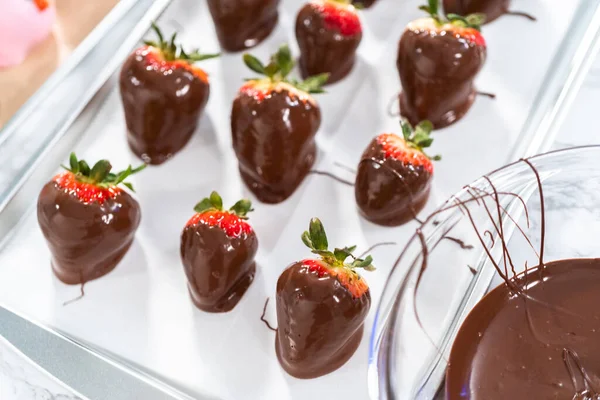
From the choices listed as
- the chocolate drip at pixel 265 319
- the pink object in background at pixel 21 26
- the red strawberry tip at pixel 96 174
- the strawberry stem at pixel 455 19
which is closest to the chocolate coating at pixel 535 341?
the chocolate drip at pixel 265 319

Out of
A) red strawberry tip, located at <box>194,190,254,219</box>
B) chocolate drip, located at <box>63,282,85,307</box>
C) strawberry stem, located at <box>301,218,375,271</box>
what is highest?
strawberry stem, located at <box>301,218,375,271</box>

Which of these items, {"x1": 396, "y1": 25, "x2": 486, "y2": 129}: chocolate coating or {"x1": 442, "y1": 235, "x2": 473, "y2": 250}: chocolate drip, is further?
{"x1": 396, "y1": 25, "x2": 486, "y2": 129}: chocolate coating

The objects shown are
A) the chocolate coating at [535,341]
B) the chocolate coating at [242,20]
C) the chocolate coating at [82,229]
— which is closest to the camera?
the chocolate coating at [535,341]

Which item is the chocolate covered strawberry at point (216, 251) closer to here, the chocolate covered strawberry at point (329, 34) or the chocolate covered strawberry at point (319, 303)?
the chocolate covered strawberry at point (319, 303)

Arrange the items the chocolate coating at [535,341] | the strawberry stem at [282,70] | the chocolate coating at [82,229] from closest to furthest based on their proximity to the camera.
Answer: the chocolate coating at [535,341], the chocolate coating at [82,229], the strawberry stem at [282,70]

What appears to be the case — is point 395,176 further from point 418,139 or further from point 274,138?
point 274,138

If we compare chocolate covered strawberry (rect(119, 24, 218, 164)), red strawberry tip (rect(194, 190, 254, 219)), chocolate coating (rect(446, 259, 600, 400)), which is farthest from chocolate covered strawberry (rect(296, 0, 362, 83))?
chocolate coating (rect(446, 259, 600, 400))

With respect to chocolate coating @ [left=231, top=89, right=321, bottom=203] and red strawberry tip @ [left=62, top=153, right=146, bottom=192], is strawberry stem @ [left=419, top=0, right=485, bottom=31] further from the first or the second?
red strawberry tip @ [left=62, top=153, right=146, bottom=192]
